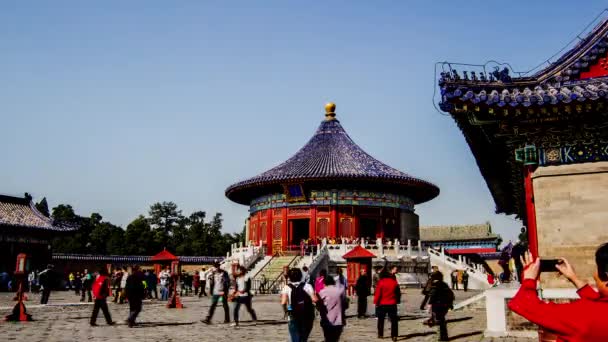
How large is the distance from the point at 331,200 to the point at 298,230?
4321mm

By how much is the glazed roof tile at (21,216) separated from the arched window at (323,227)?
57.3ft

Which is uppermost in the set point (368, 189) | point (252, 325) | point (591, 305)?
point (368, 189)

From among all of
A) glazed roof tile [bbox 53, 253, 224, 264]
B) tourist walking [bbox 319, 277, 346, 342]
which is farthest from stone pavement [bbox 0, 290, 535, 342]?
glazed roof tile [bbox 53, 253, 224, 264]

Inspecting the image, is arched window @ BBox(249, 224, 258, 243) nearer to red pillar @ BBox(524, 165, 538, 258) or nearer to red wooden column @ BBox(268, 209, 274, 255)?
red wooden column @ BBox(268, 209, 274, 255)

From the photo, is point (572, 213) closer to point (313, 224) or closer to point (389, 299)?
point (389, 299)

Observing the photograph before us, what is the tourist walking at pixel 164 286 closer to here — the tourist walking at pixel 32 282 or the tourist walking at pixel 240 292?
the tourist walking at pixel 240 292

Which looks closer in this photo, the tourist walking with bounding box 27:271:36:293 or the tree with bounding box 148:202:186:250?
the tourist walking with bounding box 27:271:36:293

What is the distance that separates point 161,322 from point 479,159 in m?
8.49

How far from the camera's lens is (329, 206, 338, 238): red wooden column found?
38.0 m

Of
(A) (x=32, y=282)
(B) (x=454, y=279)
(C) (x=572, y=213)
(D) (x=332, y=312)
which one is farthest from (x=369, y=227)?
(D) (x=332, y=312)

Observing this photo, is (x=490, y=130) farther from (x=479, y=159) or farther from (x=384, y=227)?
(x=384, y=227)

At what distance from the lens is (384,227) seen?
39.3 meters

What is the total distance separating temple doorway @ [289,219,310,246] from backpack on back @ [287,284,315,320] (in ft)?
102

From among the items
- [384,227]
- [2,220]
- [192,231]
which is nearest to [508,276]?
[384,227]
